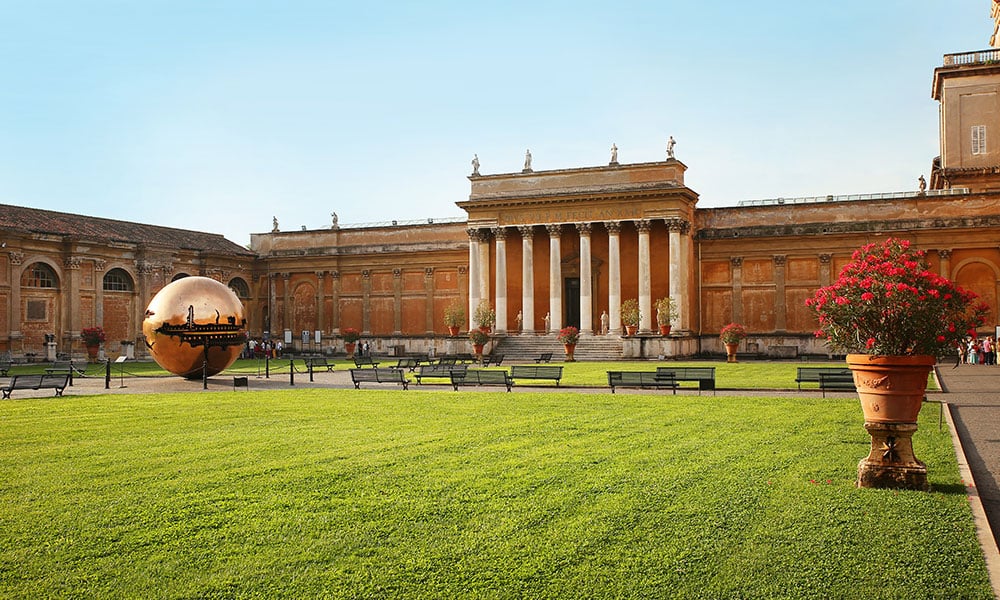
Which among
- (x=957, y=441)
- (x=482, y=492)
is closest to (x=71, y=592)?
(x=482, y=492)

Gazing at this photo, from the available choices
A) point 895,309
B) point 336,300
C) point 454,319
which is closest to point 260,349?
point 336,300

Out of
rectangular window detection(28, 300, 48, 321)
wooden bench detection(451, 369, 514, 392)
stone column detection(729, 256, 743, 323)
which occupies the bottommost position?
wooden bench detection(451, 369, 514, 392)

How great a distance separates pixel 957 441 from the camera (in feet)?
42.8

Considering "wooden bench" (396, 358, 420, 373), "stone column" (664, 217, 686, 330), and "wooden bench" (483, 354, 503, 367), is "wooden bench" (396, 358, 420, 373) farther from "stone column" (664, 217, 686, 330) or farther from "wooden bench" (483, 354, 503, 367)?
"stone column" (664, 217, 686, 330)

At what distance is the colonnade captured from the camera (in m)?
46.5

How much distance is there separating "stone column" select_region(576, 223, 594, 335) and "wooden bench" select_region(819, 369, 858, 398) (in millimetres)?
26035

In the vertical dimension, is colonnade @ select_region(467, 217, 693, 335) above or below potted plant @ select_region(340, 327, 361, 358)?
above

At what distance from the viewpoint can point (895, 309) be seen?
32.0 feet

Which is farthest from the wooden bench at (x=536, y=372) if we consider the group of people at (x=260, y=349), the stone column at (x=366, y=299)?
the stone column at (x=366, y=299)

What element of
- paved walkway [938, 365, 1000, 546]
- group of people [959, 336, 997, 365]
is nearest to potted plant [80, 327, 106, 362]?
paved walkway [938, 365, 1000, 546]

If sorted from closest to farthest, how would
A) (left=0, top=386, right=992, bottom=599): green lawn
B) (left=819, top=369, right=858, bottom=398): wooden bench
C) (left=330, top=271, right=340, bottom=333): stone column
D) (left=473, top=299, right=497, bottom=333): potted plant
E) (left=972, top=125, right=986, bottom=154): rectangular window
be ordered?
1. (left=0, top=386, right=992, bottom=599): green lawn
2. (left=819, top=369, right=858, bottom=398): wooden bench
3. (left=972, top=125, right=986, bottom=154): rectangular window
4. (left=473, top=299, right=497, bottom=333): potted plant
5. (left=330, top=271, right=340, bottom=333): stone column

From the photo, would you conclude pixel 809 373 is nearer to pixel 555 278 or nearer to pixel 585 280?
pixel 585 280

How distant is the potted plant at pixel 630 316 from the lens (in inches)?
1789

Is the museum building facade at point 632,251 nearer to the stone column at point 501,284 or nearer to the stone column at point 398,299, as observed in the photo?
the stone column at point 501,284
